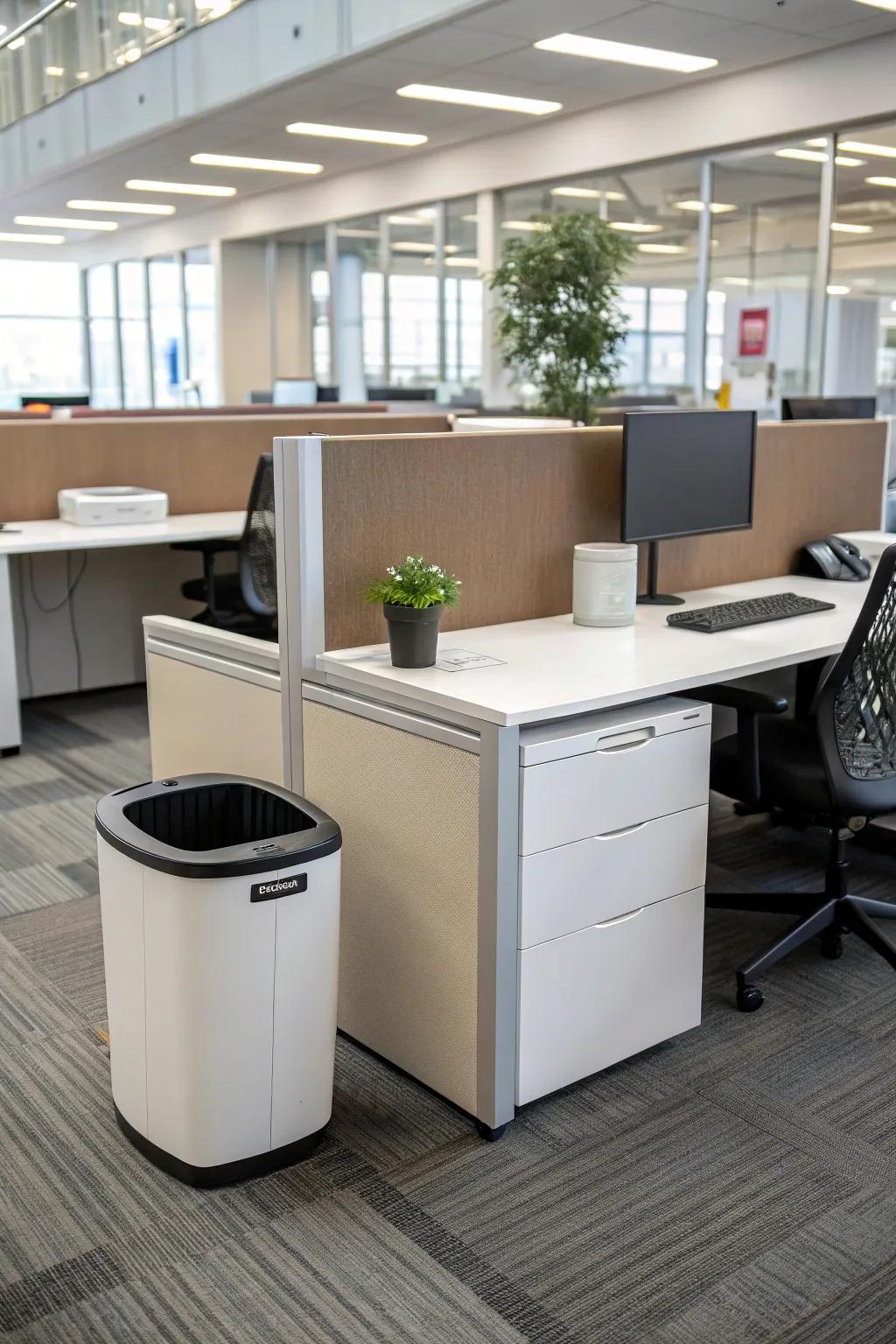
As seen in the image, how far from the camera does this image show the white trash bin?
1.59m

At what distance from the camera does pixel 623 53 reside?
611cm

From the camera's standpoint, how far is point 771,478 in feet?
9.53

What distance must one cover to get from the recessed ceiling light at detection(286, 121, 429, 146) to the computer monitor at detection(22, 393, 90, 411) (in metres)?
2.41

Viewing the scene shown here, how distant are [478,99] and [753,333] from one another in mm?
2065

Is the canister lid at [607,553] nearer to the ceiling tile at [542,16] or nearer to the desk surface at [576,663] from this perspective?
the desk surface at [576,663]

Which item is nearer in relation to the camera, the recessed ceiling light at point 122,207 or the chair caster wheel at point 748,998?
the chair caster wheel at point 748,998

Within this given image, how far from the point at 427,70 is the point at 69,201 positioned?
6.38 m

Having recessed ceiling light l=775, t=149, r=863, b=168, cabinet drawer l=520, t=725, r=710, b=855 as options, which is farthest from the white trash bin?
recessed ceiling light l=775, t=149, r=863, b=168

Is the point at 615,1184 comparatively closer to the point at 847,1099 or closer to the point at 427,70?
the point at 847,1099

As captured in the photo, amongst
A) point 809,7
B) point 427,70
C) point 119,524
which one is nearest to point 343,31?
point 427,70

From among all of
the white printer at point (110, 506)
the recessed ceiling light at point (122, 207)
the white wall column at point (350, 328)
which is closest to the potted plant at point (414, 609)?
the white printer at point (110, 506)

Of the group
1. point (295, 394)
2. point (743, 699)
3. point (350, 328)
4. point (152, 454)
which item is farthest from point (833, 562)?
point (350, 328)

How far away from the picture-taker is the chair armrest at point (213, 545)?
3.84 metres

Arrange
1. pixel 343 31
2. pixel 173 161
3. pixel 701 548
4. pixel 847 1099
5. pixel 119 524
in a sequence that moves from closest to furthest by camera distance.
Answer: pixel 847 1099 < pixel 701 548 < pixel 119 524 < pixel 343 31 < pixel 173 161
